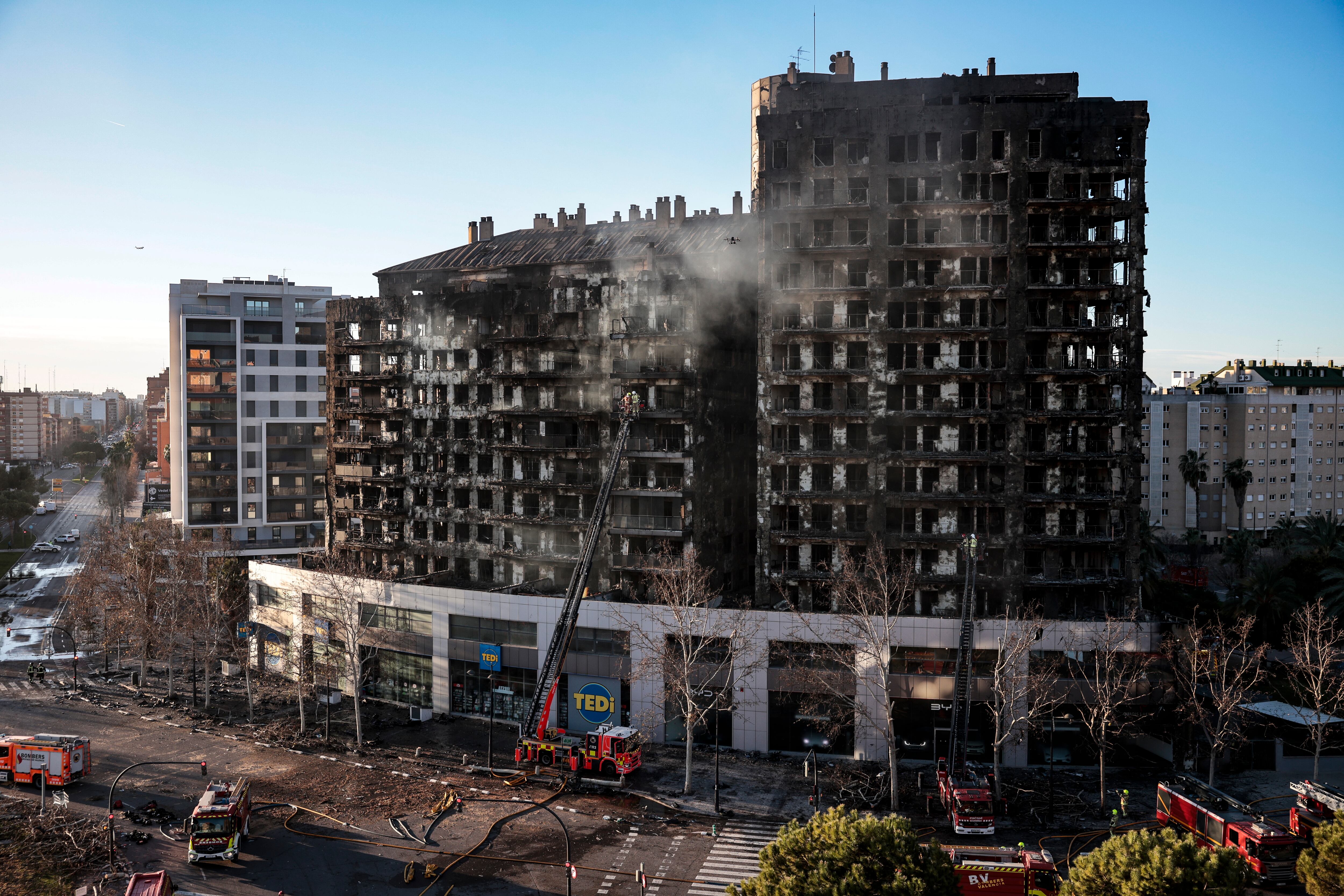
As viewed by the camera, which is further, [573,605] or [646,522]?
[646,522]

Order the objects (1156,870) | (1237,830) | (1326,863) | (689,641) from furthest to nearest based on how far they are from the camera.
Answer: (689,641) < (1237,830) < (1326,863) < (1156,870)

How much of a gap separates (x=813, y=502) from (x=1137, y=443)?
21932mm

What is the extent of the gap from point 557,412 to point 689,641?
22.6 meters

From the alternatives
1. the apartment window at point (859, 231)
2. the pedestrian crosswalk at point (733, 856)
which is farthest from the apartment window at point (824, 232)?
the pedestrian crosswalk at point (733, 856)

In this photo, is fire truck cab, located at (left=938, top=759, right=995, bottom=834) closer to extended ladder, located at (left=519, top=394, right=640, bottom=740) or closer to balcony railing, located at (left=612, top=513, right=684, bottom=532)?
extended ladder, located at (left=519, top=394, right=640, bottom=740)

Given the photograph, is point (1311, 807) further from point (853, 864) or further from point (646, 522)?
point (646, 522)

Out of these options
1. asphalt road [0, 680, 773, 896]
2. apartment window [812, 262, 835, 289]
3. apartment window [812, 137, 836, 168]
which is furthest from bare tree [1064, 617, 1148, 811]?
apartment window [812, 137, 836, 168]

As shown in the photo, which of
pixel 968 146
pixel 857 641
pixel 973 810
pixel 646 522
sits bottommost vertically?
pixel 973 810

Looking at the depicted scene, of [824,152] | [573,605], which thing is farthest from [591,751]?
[824,152]

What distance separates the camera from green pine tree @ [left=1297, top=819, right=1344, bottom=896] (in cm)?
3325

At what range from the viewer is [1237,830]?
42.3m

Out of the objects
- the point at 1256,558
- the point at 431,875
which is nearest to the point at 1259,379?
the point at 1256,558

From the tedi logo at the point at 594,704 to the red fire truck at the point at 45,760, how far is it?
29911 millimetres

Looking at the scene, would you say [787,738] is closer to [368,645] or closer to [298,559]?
[368,645]
